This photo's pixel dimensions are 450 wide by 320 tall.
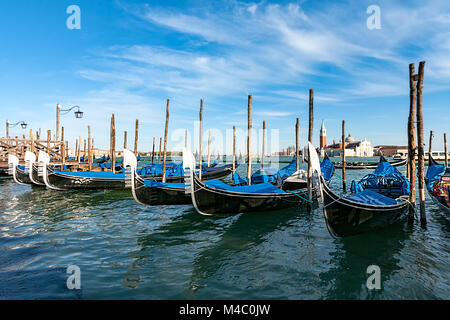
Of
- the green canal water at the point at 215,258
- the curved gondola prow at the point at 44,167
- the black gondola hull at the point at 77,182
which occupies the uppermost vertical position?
the curved gondola prow at the point at 44,167

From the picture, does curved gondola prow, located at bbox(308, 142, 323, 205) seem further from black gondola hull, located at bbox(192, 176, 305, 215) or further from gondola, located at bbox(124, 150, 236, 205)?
gondola, located at bbox(124, 150, 236, 205)

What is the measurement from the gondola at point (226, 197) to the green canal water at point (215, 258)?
46cm

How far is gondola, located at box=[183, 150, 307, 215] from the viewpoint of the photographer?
7805 mm

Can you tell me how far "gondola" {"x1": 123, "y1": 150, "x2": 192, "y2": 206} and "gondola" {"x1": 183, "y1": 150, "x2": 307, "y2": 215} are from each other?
199 centimetres

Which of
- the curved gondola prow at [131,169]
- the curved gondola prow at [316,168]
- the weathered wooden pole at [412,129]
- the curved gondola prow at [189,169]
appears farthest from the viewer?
the curved gondola prow at [131,169]

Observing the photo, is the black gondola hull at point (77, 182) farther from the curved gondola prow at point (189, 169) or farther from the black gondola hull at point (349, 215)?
the black gondola hull at point (349, 215)

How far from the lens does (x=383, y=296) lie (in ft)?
13.4

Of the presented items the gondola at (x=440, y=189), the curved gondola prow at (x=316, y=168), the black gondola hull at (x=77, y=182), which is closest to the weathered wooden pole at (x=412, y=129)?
the gondola at (x=440, y=189)

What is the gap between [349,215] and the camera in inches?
233

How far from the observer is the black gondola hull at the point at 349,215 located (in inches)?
226

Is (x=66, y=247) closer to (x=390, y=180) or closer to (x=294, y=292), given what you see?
(x=294, y=292)

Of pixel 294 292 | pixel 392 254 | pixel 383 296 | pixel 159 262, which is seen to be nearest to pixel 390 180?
pixel 392 254
